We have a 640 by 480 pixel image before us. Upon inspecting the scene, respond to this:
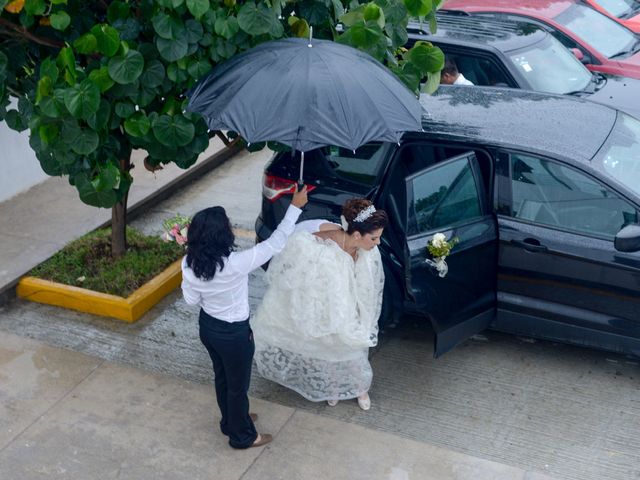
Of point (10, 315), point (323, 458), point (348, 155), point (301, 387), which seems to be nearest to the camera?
point (323, 458)

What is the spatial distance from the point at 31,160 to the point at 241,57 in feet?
13.3

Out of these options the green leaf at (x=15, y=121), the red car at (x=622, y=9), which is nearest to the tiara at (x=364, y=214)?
the green leaf at (x=15, y=121)

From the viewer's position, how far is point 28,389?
601 centimetres

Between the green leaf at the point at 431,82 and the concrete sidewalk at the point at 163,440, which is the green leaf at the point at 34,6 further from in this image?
the green leaf at the point at 431,82

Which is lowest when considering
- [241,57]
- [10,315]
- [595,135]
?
[10,315]

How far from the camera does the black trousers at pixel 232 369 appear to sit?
16.4ft

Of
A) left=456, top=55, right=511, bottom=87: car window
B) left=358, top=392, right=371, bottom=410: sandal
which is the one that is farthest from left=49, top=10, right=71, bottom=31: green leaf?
left=456, top=55, right=511, bottom=87: car window

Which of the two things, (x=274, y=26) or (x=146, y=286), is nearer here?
(x=274, y=26)

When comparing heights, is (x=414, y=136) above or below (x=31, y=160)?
above

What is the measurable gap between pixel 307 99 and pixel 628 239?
2.07 m

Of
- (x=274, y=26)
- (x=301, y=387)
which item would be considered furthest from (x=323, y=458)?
(x=274, y=26)

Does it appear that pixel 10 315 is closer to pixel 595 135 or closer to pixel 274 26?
pixel 274 26

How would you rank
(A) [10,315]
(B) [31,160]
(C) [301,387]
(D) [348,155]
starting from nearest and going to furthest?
(C) [301,387], (D) [348,155], (A) [10,315], (B) [31,160]

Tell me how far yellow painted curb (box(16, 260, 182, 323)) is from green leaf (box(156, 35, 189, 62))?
2.08 metres
